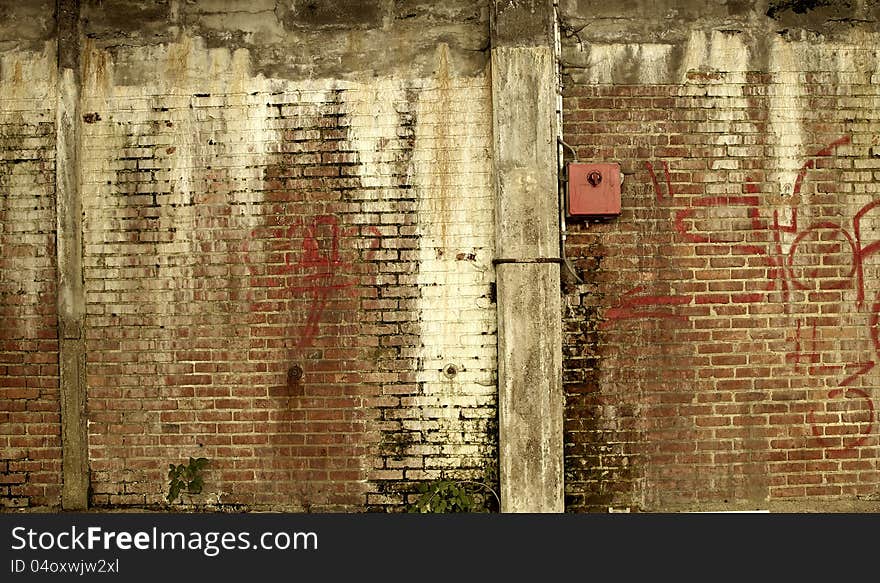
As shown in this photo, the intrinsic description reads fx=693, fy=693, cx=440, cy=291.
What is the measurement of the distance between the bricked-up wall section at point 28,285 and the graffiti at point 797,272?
378cm

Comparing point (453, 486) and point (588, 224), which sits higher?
point (588, 224)

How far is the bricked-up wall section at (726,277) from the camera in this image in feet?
14.9

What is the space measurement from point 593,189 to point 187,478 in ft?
10.8

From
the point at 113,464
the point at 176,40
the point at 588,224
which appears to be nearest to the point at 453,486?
the point at 588,224

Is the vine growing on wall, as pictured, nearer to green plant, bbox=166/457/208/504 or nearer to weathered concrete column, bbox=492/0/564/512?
weathered concrete column, bbox=492/0/564/512

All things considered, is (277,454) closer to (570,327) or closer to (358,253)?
(358,253)

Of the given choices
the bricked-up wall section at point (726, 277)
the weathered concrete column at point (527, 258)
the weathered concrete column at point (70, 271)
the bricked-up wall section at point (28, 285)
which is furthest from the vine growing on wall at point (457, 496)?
the bricked-up wall section at point (28, 285)

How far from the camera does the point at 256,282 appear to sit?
15.2ft

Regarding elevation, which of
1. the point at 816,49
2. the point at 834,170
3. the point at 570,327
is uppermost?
the point at 816,49

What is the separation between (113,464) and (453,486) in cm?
228

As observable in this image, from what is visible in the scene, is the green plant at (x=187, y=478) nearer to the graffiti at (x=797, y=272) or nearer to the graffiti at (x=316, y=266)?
the graffiti at (x=316, y=266)

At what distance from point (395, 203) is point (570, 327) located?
1422mm

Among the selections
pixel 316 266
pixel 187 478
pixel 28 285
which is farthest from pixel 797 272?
pixel 28 285

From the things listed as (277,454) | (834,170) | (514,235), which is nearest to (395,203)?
(514,235)
